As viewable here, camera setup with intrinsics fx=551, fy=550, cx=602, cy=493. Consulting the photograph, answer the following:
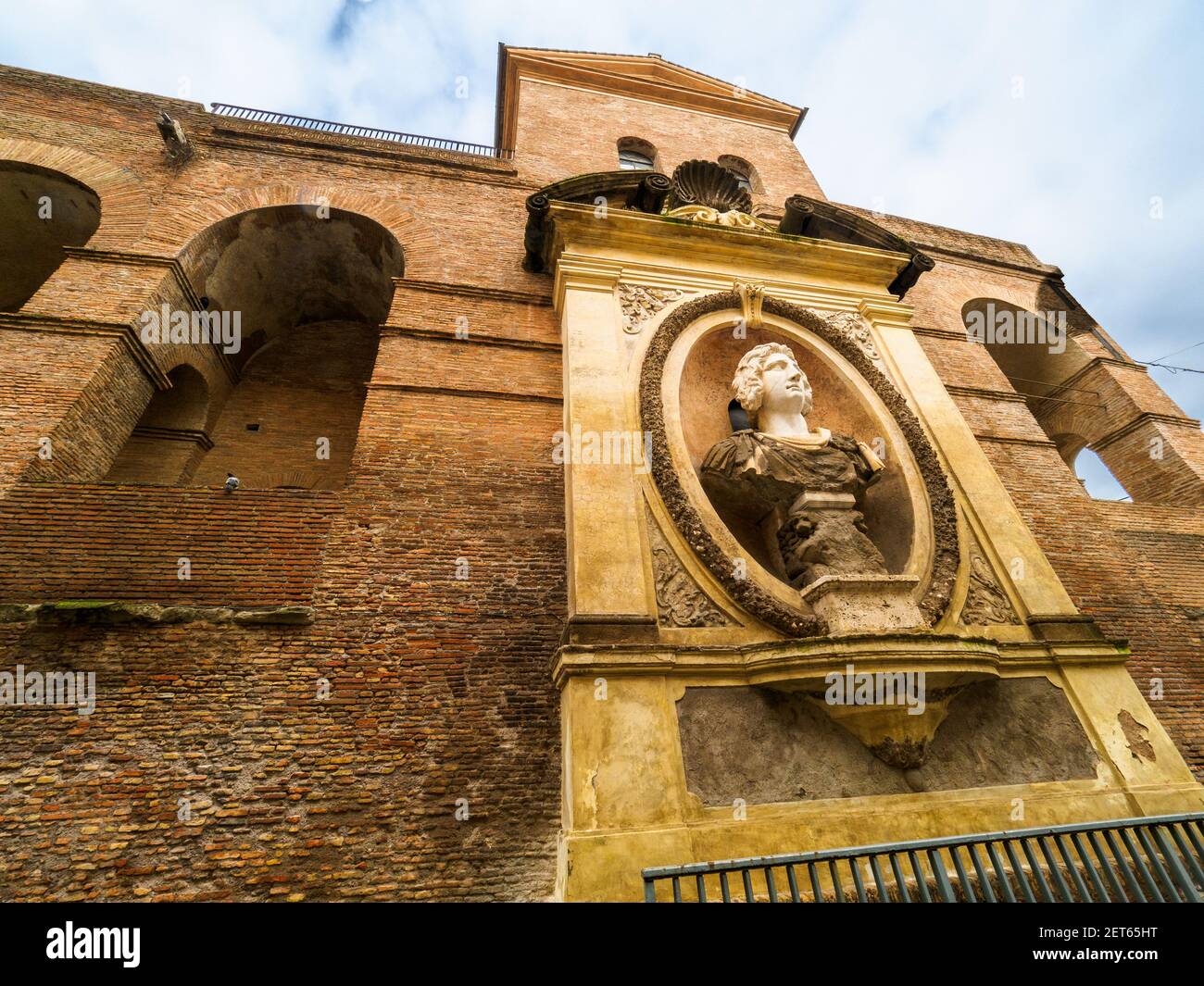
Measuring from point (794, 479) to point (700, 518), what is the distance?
90 cm

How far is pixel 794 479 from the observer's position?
4500mm

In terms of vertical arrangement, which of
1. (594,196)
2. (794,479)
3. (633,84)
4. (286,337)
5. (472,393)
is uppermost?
(633,84)

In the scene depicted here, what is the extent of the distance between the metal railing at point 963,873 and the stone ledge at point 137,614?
307 centimetres

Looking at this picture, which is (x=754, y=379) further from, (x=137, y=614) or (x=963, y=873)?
(x=137, y=614)

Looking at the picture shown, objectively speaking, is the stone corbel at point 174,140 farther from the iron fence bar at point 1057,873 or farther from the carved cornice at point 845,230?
the iron fence bar at point 1057,873

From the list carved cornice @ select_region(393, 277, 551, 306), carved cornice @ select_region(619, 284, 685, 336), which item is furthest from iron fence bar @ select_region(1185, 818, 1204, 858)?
carved cornice @ select_region(393, 277, 551, 306)

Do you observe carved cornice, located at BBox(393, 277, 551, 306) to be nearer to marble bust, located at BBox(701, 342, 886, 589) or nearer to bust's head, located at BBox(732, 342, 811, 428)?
bust's head, located at BBox(732, 342, 811, 428)

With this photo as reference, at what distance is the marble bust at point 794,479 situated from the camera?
427cm

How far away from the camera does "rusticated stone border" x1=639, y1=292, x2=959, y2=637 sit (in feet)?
12.9

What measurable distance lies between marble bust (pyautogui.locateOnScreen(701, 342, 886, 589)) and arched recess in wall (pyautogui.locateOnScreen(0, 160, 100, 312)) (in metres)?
8.40

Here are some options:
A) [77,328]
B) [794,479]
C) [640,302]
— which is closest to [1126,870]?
[794,479]

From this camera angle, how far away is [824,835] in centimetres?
Result: 319

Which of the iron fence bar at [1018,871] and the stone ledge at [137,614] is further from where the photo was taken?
the stone ledge at [137,614]

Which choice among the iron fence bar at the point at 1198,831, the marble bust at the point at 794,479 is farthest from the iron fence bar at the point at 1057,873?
the marble bust at the point at 794,479
